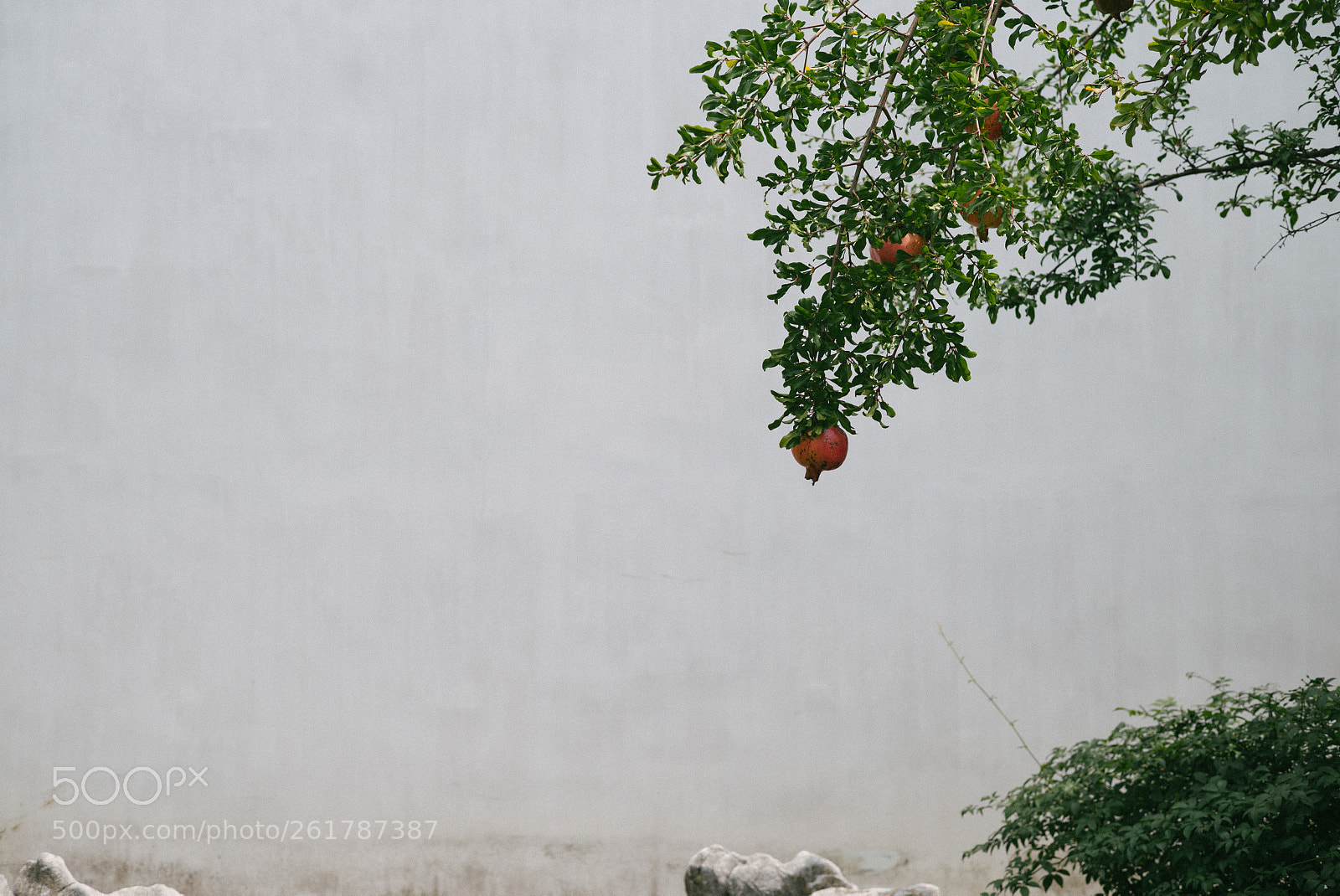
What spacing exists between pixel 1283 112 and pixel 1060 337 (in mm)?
1133

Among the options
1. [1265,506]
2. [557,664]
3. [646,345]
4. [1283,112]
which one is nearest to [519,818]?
[557,664]

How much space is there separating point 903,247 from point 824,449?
25 cm

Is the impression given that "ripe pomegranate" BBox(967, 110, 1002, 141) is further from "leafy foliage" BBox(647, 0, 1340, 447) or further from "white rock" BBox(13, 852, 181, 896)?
"white rock" BBox(13, 852, 181, 896)

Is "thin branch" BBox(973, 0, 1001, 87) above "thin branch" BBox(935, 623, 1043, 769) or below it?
above

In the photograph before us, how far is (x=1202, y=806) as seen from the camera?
205 centimetres

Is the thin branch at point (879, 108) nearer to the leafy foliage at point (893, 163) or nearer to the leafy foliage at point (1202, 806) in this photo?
the leafy foliage at point (893, 163)

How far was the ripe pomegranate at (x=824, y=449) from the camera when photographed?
113 centimetres

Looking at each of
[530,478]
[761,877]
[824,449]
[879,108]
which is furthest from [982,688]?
[879,108]

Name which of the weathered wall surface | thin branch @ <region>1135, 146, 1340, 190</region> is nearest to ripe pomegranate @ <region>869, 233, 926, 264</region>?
thin branch @ <region>1135, 146, 1340, 190</region>

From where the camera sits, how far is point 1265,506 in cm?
350

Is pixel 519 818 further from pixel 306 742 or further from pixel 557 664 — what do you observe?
pixel 306 742

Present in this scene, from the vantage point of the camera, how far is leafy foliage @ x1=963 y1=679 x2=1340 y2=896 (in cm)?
191

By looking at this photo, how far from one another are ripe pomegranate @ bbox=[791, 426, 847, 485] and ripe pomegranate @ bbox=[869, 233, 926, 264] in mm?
206

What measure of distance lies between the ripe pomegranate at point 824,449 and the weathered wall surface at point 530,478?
2404 mm
